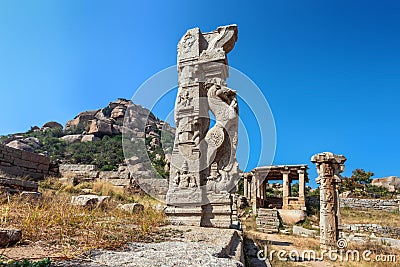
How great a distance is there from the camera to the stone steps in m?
11.9

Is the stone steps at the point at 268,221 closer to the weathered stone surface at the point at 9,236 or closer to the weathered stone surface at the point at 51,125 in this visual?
the weathered stone surface at the point at 9,236

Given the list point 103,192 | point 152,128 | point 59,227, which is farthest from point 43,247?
point 152,128

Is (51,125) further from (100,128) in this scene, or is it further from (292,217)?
(292,217)

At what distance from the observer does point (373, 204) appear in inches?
823

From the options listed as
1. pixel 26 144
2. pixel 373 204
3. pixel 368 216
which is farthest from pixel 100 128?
pixel 368 216

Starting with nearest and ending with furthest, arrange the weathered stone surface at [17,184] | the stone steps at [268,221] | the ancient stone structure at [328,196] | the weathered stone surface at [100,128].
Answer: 1. the weathered stone surface at [17,184]
2. the ancient stone structure at [328,196]
3. the stone steps at [268,221]
4. the weathered stone surface at [100,128]

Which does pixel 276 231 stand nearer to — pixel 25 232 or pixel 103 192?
pixel 103 192

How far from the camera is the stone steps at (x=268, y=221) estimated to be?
11.9 meters

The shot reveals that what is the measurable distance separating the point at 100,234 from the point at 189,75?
12.9ft

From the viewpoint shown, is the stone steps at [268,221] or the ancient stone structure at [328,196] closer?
the ancient stone structure at [328,196]

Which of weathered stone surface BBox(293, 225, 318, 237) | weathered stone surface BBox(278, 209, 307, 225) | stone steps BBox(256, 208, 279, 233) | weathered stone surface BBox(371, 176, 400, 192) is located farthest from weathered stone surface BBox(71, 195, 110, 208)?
weathered stone surface BBox(371, 176, 400, 192)

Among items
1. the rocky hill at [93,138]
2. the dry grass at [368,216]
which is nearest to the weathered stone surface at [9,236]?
the dry grass at [368,216]

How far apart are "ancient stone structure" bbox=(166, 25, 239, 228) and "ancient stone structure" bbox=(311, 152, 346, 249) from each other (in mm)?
5551

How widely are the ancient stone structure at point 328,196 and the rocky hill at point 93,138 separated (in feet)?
56.5
